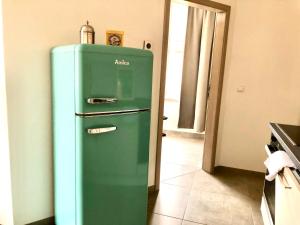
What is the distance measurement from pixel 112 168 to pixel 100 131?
0.97 ft

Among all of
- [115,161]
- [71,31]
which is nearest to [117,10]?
[71,31]

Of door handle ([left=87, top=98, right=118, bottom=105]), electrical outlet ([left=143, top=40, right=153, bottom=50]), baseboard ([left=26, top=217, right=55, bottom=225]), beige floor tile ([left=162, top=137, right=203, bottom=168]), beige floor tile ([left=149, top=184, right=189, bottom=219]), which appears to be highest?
electrical outlet ([left=143, top=40, right=153, bottom=50])

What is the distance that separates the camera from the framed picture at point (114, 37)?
2082 mm

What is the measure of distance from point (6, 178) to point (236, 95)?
2.70m

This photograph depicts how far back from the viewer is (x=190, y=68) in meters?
4.57

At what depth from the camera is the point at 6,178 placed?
6.01 feet

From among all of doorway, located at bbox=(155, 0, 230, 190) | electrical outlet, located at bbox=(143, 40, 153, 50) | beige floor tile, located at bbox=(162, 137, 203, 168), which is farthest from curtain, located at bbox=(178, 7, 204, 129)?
electrical outlet, located at bbox=(143, 40, 153, 50)

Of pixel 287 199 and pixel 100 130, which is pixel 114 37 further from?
pixel 287 199

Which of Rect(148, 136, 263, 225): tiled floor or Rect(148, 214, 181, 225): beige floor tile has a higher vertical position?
Rect(148, 136, 263, 225): tiled floor

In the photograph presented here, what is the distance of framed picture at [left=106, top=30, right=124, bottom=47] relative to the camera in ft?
6.83

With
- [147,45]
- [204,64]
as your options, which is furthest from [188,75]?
[147,45]

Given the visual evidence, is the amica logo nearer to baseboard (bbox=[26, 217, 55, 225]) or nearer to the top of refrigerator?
the top of refrigerator

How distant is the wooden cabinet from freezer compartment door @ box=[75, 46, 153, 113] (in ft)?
3.37

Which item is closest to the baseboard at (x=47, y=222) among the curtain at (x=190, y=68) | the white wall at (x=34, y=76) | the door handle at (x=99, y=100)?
the white wall at (x=34, y=76)
